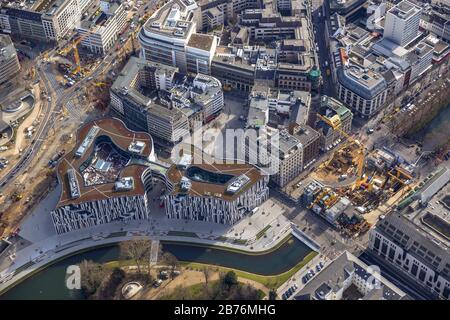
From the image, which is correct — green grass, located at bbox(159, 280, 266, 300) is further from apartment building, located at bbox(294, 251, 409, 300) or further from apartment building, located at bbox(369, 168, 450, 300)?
apartment building, located at bbox(369, 168, 450, 300)

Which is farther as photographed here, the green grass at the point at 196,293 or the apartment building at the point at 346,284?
the green grass at the point at 196,293

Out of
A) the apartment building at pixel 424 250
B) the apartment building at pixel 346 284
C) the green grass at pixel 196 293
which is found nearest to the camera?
the apartment building at pixel 346 284

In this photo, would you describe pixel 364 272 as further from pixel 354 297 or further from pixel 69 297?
pixel 69 297

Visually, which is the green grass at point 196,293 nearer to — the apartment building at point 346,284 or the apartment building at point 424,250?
the apartment building at point 346,284

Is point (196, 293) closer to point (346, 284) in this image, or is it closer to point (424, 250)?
point (346, 284)

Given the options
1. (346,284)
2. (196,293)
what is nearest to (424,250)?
(346,284)

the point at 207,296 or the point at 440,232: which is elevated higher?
the point at 440,232

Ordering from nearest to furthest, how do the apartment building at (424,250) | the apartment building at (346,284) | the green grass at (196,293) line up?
1. the apartment building at (346,284)
2. the apartment building at (424,250)
3. the green grass at (196,293)

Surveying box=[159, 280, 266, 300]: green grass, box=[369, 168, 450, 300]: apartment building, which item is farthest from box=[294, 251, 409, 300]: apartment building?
box=[159, 280, 266, 300]: green grass

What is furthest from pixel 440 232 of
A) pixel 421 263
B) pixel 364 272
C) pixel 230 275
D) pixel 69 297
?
pixel 69 297

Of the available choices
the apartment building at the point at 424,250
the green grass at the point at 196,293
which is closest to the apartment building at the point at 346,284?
the apartment building at the point at 424,250

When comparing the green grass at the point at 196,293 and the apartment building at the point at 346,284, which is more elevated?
the apartment building at the point at 346,284
